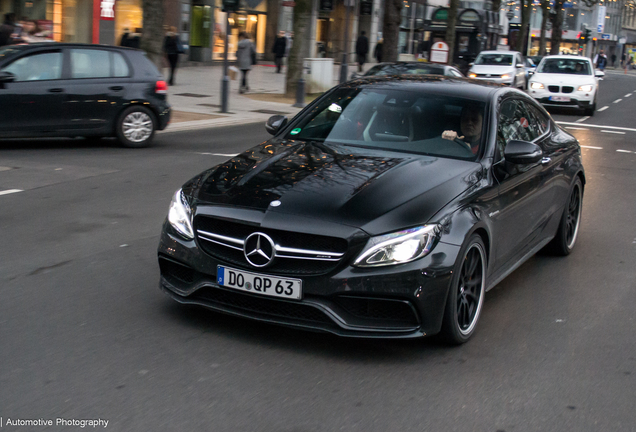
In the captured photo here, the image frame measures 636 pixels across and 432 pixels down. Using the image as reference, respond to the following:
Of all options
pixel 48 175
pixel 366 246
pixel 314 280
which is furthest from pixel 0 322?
pixel 48 175

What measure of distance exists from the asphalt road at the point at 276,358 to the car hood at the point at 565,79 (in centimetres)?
1797

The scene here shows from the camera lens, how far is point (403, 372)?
14.2 ft

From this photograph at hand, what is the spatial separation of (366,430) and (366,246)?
1.06m

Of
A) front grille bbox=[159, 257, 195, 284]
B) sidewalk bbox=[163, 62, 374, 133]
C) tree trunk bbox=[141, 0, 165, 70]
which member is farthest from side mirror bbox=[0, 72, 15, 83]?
front grille bbox=[159, 257, 195, 284]

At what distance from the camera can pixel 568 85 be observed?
24062 millimetres

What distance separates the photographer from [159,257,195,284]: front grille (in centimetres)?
473

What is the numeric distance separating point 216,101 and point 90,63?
365 inches

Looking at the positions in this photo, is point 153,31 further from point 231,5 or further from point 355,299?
point 355,299

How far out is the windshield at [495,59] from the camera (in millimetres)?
30594

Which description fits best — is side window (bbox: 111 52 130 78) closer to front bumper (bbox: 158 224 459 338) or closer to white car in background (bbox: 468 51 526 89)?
front bumper (bbox: 158 224 459 338)

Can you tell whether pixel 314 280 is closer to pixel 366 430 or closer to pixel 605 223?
pixel 366 430

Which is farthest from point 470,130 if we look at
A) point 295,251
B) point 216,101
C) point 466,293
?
point 216,101

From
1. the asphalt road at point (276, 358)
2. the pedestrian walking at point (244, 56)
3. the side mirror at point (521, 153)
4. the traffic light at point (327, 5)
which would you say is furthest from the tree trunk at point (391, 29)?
the side mirror at point (521, 153)

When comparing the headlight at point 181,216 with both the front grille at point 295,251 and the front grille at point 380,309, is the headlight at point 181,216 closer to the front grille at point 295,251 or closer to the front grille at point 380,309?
the front grille at point 295,251
